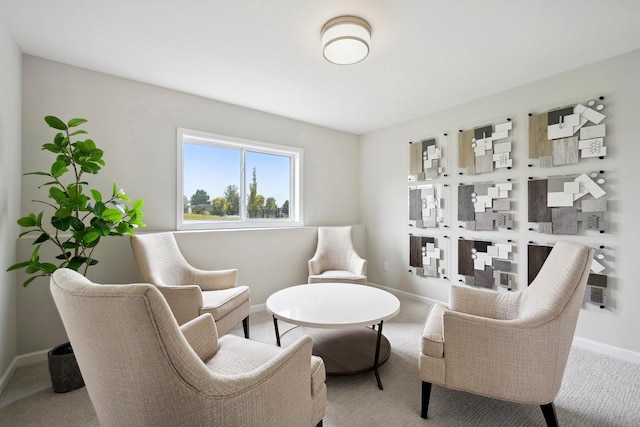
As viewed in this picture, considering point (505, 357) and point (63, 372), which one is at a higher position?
point (505, 357)

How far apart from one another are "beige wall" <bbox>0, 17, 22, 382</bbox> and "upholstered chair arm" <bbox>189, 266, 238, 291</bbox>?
1183 millimetres

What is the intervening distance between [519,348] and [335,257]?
2421 mm

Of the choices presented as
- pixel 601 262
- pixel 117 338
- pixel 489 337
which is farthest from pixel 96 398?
pixel 601 262

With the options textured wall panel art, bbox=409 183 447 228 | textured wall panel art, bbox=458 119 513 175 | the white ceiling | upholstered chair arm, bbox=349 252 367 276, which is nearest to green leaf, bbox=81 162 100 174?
the white ceiling

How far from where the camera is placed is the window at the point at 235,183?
321cm

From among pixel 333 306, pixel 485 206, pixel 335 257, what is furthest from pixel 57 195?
pixel 485 206

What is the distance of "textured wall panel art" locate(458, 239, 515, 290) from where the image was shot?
2979 millimetres

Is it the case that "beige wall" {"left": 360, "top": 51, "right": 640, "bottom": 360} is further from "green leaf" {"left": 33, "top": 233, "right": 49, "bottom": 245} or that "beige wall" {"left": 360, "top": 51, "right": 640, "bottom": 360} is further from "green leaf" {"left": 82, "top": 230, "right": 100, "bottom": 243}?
"green leaf" {"left": 33, "top": 233, "right": 49, "bottom": 245}

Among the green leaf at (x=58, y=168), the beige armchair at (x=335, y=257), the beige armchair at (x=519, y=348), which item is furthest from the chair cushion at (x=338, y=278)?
the green leaf at (x=58, y=168)

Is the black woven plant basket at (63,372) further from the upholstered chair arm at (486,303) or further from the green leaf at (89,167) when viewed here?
the upholstered chair arm at (486,303)

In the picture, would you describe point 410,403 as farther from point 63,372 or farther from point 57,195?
point 57,195

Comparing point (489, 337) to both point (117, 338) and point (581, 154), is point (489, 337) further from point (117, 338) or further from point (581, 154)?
point (581, 154)

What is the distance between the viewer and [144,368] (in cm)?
81

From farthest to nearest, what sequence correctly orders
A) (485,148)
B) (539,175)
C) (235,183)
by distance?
1. (235,183)
2. (485,148)
3. (539,175)
